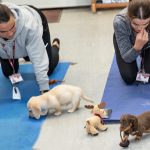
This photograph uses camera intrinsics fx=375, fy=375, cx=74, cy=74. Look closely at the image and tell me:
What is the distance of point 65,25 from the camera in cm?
394

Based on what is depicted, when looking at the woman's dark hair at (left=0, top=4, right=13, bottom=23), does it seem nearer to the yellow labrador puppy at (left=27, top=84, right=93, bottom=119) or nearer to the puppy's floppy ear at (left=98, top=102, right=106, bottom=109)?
the yellow labrador puppy at (left=27, top=84, right=93, bottom=119)

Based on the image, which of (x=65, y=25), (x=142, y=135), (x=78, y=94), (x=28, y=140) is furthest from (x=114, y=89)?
(x=65, y=25)

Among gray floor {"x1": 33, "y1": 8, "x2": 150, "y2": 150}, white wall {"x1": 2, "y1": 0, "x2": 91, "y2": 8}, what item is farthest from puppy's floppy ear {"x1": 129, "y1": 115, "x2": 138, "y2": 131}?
white wall {"x1": 2, "y1": 0, "x2": 91, "y2": 8}

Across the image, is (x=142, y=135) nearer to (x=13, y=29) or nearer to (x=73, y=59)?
(x=13, y=29)

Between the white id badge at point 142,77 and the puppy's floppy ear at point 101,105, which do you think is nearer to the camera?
the puppy's floppy ear at point 101,105

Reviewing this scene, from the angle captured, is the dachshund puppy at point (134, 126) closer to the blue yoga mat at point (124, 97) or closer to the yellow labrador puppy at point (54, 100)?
the blue yoga mat at point (124, 97)

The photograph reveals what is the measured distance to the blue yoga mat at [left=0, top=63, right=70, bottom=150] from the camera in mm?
1988

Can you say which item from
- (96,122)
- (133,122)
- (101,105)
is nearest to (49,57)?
(101,105)

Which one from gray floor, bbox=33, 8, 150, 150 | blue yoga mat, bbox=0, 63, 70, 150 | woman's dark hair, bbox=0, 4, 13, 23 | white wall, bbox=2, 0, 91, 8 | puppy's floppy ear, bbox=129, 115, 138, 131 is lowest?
blue yoga mat, bbox=0, 63, 70, 150

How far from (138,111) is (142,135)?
194 millimetres

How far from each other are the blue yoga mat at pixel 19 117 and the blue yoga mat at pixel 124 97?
0.41 metres

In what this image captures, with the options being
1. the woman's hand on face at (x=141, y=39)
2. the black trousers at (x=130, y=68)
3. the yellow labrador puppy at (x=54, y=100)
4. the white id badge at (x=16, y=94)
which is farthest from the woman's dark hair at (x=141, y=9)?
the white id badge at (x=16, y=94)

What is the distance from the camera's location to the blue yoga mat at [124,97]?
81.3 inches

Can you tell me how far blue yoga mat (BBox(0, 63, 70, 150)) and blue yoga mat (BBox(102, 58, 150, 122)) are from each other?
1.33ft
